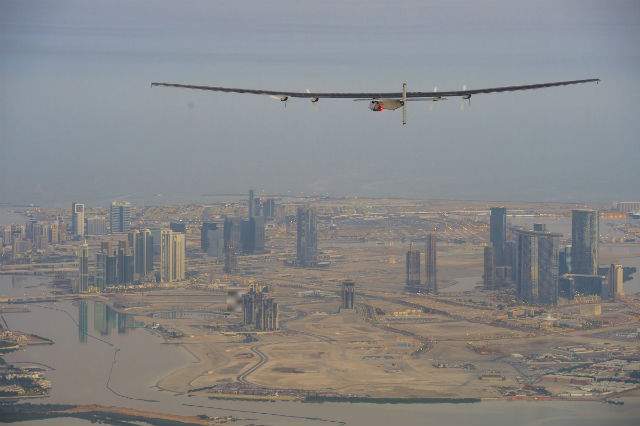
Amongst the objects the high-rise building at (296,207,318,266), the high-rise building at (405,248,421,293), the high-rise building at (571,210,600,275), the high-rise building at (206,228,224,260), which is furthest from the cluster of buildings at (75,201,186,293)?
the high-rise building at (571,210,600,275)

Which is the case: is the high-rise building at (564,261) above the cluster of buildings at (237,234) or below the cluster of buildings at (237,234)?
below

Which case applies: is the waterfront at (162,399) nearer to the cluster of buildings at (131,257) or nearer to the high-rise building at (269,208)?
the cluster of buildings at (131,257)

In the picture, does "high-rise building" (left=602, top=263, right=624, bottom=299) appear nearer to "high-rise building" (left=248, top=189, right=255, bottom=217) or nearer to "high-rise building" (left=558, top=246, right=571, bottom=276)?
"high-rise building" (left=558, top=246, right=571, bottom=276)

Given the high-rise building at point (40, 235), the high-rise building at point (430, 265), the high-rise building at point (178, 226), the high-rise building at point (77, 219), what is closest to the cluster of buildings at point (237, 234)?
the high-rise building at point (178, 226)

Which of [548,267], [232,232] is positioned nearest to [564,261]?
[548,267]

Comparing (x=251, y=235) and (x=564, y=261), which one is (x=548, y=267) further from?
(x=251, y=235)

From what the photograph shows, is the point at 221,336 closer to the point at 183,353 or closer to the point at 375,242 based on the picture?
the point at 183,353
